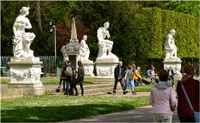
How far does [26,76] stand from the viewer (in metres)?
26.0

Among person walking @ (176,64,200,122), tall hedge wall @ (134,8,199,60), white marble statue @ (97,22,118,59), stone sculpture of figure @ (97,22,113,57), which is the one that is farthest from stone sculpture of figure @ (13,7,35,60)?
tall hedge wall @ (134,8,199,60)

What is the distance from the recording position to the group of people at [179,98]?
29.9 feet

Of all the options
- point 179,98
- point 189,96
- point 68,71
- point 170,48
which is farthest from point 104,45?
point 189,96

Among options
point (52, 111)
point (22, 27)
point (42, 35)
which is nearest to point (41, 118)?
point (52, 111)

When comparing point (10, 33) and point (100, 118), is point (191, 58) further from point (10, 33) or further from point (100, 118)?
point (100, 118)

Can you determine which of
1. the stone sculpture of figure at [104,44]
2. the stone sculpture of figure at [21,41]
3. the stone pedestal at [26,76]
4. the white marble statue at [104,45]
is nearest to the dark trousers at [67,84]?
the stone pedestal at [26,76]

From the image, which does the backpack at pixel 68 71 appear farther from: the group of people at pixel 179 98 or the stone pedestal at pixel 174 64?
the stone pedestal at pixel 174 64

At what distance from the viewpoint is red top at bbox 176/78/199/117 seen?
29.8 feet

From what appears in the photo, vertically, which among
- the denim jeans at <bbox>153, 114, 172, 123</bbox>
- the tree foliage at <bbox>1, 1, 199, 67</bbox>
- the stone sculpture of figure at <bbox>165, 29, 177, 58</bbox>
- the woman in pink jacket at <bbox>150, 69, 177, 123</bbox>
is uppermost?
the tree foliage at <bbox>1, 1, 199, 67</bbox>

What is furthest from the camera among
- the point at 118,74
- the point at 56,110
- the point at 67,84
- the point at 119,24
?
the point at 119,24

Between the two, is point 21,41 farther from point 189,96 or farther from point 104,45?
point 189,96

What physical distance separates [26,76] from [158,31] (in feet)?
125

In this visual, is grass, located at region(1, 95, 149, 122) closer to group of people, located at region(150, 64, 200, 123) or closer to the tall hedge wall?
group of people, located at region(150, 64, 200, 123)

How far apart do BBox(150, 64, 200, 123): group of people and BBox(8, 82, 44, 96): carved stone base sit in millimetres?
15976
